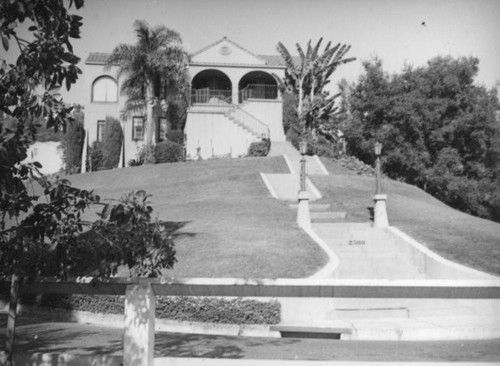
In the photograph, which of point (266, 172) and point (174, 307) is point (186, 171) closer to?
point (266, 172)

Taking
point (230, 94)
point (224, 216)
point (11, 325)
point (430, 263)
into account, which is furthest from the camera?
point (230, 94)

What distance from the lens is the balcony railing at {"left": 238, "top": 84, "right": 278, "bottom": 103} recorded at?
41.4m

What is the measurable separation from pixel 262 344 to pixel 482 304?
30.7 feet

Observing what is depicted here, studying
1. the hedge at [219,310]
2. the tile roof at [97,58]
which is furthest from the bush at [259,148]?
the hedge at [219,310]

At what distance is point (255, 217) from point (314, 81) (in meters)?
27.3

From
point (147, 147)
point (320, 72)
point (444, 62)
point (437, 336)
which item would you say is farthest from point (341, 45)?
point (437, 336)

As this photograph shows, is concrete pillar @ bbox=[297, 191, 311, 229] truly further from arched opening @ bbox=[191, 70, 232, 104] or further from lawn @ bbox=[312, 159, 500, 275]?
arched opening @ bbox=[191, 70, 232, 104]

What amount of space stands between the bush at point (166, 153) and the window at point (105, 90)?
725 cm

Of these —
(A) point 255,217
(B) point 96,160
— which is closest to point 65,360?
(A) point 255,217

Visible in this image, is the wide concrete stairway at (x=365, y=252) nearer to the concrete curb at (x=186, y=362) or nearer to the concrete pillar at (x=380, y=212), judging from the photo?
the concrete pillar at (x=380, y=212)

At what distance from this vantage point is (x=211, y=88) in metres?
42.9

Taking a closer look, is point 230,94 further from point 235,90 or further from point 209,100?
point 209,100

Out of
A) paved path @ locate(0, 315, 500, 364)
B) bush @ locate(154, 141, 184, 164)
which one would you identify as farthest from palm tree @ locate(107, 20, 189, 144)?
paved path @ locate(0, 315, 500, 364)

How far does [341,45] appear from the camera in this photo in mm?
47562
